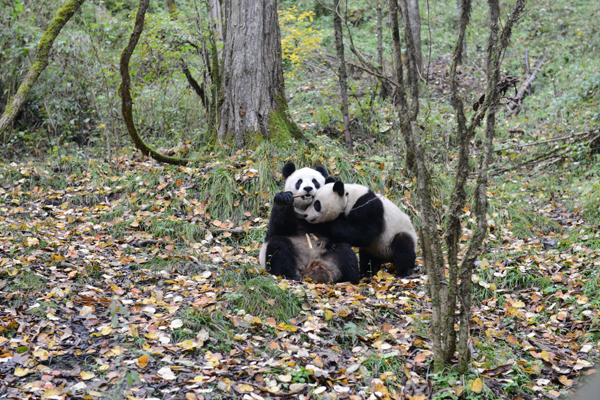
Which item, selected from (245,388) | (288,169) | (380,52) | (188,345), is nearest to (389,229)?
(288,169)

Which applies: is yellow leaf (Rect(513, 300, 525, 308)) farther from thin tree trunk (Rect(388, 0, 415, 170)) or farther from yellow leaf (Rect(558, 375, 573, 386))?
thin tree trunk (Rect(388, 0, 415, 170))

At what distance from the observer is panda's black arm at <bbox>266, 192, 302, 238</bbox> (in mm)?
5590

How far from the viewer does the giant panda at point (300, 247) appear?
569 cm

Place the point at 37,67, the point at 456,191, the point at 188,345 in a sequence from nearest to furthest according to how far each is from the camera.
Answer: the point at 456,191
the point at 188,345
the point at 37,67

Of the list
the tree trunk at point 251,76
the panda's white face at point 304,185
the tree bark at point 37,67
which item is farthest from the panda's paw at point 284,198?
the tree bark at point 37,67

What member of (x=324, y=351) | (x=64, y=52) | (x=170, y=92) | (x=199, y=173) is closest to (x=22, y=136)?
(x=64, y=52)

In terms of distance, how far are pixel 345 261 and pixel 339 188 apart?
0.86m

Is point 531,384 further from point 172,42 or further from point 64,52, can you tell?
point 64,52

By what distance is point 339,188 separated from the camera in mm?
5715

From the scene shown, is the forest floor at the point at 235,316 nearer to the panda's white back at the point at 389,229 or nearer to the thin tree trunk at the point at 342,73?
the panda's white back at the point at 389,229

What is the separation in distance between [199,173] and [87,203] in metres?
1.88

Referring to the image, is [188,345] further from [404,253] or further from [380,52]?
[380,52]

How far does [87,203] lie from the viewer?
315 inches

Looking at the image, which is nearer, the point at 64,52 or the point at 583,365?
the point at 583,365
